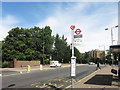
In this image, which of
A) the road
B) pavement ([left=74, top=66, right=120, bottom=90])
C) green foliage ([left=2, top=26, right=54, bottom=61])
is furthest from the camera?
green foliage ([left=2, top=26, right=54, bottom=61])

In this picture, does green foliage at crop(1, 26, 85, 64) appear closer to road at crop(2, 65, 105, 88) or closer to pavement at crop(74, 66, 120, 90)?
road at crop(2, 65, 105, 88)

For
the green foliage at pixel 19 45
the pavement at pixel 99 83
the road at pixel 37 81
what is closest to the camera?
the pavement at pixel 99 83

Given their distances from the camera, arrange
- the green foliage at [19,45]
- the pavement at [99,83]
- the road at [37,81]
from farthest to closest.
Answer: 1. the green foliage at [19,45]
2. the road at [37,81]
3. the pavement at [99,83]

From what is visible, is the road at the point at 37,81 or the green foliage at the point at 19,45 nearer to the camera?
the road at the point at 37,81

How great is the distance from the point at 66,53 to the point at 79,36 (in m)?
58.7

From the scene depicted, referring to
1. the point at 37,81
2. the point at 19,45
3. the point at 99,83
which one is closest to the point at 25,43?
the point at 19,45

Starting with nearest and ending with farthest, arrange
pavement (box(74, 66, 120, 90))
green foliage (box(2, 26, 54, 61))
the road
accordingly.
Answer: pavement (box(74, 66, 120, 90))
the road
green foliage (box(2, 26, 54, 61))

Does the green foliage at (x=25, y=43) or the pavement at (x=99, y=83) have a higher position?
the green foliage at (x=25, y=43)

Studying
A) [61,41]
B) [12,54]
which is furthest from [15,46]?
[61,41]

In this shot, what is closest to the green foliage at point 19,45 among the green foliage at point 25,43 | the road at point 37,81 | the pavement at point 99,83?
the green foliage at point 25,43

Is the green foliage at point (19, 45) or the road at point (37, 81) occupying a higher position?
the green foliage at point (19, 45)

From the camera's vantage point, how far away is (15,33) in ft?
126

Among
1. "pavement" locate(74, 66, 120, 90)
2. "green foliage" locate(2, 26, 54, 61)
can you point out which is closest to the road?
"pavement" locate(74, 66, 120, 90)

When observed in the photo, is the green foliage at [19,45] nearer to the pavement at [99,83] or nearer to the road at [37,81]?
the road at [37,81]
